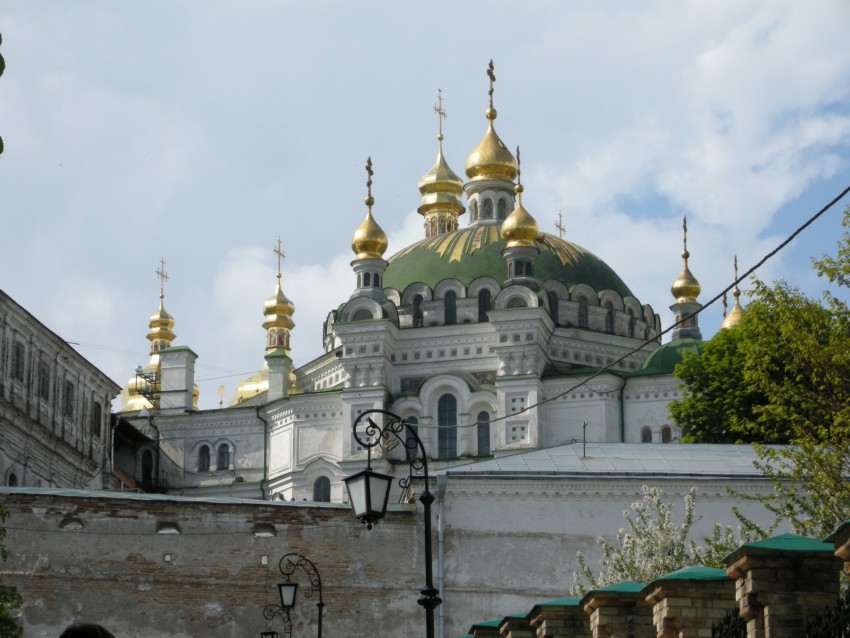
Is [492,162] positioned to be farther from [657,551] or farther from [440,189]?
[657,551]

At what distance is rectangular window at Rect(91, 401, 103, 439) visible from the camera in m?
45.6

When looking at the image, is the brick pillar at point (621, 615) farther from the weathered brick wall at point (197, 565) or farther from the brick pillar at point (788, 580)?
the weathered brick wall at point (197, 565)

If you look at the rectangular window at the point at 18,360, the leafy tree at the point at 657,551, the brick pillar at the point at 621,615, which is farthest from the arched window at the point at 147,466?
the brick pillar at the point at 621,615

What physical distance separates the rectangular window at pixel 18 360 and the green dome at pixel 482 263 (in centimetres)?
1825

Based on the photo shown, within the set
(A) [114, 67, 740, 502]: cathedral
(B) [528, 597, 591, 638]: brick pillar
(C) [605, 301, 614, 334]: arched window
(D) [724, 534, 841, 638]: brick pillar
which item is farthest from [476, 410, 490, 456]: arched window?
(D) [724, 534, 841, 638]: brick pillar

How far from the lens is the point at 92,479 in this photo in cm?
4472

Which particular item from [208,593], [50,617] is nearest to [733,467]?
[208,593]

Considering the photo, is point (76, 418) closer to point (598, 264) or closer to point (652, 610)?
point (598, 264)

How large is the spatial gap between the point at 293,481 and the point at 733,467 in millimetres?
23907

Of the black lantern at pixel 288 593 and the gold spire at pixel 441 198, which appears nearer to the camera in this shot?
the black lantern at pixel 288 593

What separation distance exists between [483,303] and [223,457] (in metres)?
9.37

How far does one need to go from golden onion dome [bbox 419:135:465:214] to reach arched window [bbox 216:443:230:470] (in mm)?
13344

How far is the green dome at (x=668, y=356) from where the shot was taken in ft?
170

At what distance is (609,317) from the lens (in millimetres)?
56875
